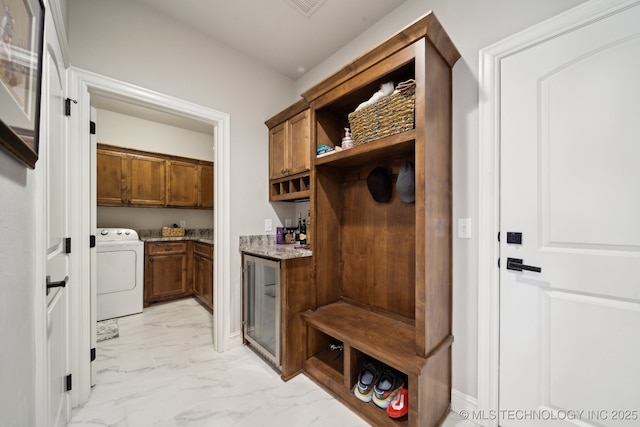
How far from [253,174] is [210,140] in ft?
8.88

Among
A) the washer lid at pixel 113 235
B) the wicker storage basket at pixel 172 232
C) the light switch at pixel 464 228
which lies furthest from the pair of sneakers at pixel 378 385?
the wicker storage basket at pixel 172 232

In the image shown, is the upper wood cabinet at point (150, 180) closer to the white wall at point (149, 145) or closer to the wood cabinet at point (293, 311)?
the white wall at point (149, 145)

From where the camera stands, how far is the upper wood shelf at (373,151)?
→ 4.72 ft

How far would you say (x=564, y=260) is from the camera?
1243 millimetres

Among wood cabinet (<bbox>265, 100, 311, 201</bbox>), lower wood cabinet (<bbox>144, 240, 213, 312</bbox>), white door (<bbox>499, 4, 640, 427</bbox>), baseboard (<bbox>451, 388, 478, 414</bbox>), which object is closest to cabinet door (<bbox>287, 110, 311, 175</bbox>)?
wood cabinet (<bbox>265, 100, 311, 201</bbox>)

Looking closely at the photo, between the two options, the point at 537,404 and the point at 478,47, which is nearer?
the point at 537,404

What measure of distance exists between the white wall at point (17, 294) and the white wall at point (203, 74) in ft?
4.84

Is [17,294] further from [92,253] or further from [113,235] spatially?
[113,235]

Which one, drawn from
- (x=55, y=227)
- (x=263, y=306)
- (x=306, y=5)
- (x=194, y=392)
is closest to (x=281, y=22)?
(x=306, y=5)

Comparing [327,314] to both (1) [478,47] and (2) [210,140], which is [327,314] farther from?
(2) [210,140]

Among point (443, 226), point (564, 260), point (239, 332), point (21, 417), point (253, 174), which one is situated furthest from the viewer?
point (253, 174)

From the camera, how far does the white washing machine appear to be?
3003 mm

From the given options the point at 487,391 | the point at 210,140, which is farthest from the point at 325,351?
the point at 210,140

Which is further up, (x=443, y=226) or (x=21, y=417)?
(x=443, y=226)
